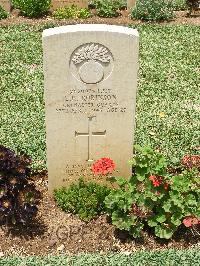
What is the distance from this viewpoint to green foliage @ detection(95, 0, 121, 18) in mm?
11695

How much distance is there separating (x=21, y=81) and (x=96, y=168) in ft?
12.9

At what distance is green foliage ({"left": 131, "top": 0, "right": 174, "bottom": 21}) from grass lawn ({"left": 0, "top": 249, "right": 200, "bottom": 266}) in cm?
757

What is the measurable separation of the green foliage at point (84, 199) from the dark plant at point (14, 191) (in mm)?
517

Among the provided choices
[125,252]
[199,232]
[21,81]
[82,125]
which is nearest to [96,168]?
[82,125]

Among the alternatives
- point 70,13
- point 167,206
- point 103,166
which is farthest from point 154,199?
point 70,13

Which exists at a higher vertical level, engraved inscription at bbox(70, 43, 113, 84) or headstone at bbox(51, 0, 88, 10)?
headstone at bbox(51, 0, 88, 10)

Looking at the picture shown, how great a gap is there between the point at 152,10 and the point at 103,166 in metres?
7.20

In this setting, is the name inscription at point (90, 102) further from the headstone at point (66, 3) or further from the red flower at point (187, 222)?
the headstone at point (66, 3)

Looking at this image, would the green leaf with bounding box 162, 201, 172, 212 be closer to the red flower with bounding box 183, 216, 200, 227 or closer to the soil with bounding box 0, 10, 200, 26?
the red flower with bounding box 183, 216, 200, 227

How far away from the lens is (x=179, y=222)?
15.9 feet

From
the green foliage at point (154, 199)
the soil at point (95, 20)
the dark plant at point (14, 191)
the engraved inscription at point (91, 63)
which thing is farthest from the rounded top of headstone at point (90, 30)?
the soil at point (95, 20)

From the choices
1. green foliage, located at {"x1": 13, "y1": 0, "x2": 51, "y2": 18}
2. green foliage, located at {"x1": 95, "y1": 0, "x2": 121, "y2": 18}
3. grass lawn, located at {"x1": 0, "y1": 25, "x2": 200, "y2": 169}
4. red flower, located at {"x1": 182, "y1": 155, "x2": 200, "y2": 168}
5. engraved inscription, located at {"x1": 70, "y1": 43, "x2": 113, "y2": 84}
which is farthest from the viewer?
green foliage, located at {"x1": 95, "y1": 0, "x2": 121, "y2": 18}

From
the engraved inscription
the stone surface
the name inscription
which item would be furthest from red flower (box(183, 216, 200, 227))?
the stone surface

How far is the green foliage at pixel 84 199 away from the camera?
5297 millimetres
